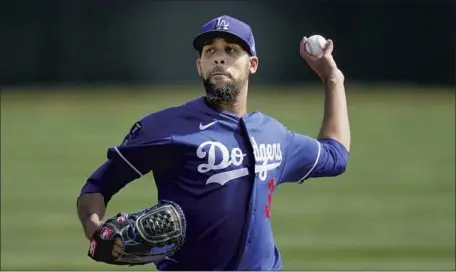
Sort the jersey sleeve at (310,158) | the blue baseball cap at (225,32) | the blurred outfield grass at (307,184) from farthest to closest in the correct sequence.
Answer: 1. the blurred outfield grass at (307,184)
2. the jersey sleeve at (310,158)
3. the blue baseball cap at (225,32)

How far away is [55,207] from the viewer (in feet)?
37.7

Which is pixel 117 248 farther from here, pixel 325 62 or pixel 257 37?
pixel 257 37

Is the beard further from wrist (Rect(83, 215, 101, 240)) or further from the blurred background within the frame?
the blurred background

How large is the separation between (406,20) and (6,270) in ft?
56.7

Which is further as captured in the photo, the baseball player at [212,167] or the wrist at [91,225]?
the baseball player at [212,167]

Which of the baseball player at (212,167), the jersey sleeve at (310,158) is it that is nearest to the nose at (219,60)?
the baseball player at (212,167)

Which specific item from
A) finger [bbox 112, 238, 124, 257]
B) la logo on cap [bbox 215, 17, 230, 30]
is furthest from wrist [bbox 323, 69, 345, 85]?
finger [bbox 112, 238, 124, 257]

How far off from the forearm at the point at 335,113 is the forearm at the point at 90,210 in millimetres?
1011

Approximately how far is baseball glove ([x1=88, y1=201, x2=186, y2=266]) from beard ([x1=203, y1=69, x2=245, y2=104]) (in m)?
0.41

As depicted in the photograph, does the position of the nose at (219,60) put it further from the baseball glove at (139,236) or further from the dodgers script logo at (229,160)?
the baseball glove at (139,236)

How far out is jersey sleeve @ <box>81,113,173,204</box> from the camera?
11.9 ft

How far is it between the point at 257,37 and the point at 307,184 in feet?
36.9

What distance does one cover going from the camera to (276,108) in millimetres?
20219

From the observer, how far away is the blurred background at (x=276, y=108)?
9.76m
